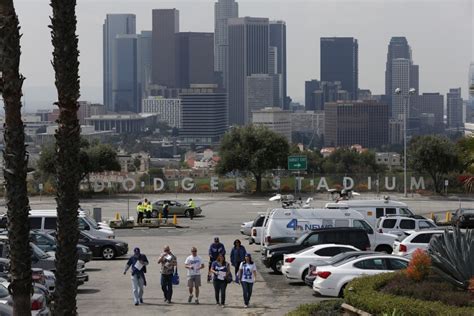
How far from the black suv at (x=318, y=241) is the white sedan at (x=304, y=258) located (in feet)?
6.32

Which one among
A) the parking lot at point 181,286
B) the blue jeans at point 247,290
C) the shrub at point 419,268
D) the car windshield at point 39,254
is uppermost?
the shrub at point 419,268

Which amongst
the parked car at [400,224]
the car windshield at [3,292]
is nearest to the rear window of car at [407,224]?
the parked car at [400,224]

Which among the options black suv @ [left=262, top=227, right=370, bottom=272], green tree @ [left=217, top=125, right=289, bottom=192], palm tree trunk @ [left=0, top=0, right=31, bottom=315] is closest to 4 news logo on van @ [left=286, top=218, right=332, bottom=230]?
black suv @ [left=262, top=227, right=370, bottom=272]

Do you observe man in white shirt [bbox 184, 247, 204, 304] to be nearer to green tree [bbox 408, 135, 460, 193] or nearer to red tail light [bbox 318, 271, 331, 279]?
red tail light [bbox 318, 271, 331, 279]

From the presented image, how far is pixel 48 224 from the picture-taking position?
34.4 metres

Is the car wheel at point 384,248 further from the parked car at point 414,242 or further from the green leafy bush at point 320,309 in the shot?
the green leafy bush at point 320,309

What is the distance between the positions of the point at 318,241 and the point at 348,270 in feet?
19.7

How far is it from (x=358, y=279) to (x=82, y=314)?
20.2ft

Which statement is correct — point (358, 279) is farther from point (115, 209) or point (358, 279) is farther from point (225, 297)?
point (115, 209)

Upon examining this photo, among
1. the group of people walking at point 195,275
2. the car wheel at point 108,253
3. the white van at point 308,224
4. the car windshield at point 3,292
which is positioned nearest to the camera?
the car windshield at point 3,292

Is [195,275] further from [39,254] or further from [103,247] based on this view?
[103,247]

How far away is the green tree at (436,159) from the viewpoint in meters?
69.6

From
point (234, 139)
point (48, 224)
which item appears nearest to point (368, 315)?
point (48, 224)

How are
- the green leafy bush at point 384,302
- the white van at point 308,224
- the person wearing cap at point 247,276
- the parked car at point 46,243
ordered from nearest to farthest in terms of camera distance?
the green leafy bush at point 384,302, the person wearing cap at point 247,276, the parked car at point 46,243, the white van at point 308,224
